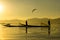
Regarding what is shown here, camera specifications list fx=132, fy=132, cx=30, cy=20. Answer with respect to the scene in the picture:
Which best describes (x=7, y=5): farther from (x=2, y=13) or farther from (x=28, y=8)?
(x=28, y=8)

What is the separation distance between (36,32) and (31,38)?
91 millimetres

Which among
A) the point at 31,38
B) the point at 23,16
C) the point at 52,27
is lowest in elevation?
the point at 31,38

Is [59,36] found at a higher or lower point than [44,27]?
lower

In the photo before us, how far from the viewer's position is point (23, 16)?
1590 millimetres

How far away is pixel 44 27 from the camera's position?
155 cm

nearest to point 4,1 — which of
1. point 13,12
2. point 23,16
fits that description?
point 13,12

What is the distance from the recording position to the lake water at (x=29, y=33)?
1.54m

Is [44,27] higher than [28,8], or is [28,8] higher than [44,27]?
[28,8]

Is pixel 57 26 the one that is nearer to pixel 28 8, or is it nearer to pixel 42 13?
pixel 42 13

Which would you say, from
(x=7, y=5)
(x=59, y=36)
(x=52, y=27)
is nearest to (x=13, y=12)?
(x=7, y=5)

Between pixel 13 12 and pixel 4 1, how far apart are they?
17 centimetres

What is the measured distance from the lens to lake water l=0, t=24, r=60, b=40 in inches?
60.7

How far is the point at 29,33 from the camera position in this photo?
1.55m

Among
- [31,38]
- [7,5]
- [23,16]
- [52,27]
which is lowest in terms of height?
[31,38]
